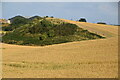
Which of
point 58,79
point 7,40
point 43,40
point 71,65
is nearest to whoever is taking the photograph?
point 58,79

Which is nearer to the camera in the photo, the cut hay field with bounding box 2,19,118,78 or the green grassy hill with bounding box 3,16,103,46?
the cut hay field with bounding box 2,19,118,78

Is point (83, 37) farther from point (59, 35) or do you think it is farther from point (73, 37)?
point (59, 35)

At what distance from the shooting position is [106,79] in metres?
11.9

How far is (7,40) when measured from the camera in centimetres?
6725

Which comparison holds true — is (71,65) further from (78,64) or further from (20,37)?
(20,37)

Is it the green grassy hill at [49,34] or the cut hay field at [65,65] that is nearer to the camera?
the cut hay field at [65,65]

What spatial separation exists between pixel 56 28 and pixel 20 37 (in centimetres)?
1018

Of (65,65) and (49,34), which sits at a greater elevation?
(49,34)

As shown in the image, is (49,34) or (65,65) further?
(49,34)

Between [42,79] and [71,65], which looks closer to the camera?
[42,79]

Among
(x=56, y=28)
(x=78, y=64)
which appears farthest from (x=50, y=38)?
(x=78, y=64)

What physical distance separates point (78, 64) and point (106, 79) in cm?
627

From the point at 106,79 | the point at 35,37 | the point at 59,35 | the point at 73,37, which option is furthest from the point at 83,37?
the point at 106,79

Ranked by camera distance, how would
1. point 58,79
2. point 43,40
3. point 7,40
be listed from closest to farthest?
point 58,79 < point 43,40 < point 7,40
